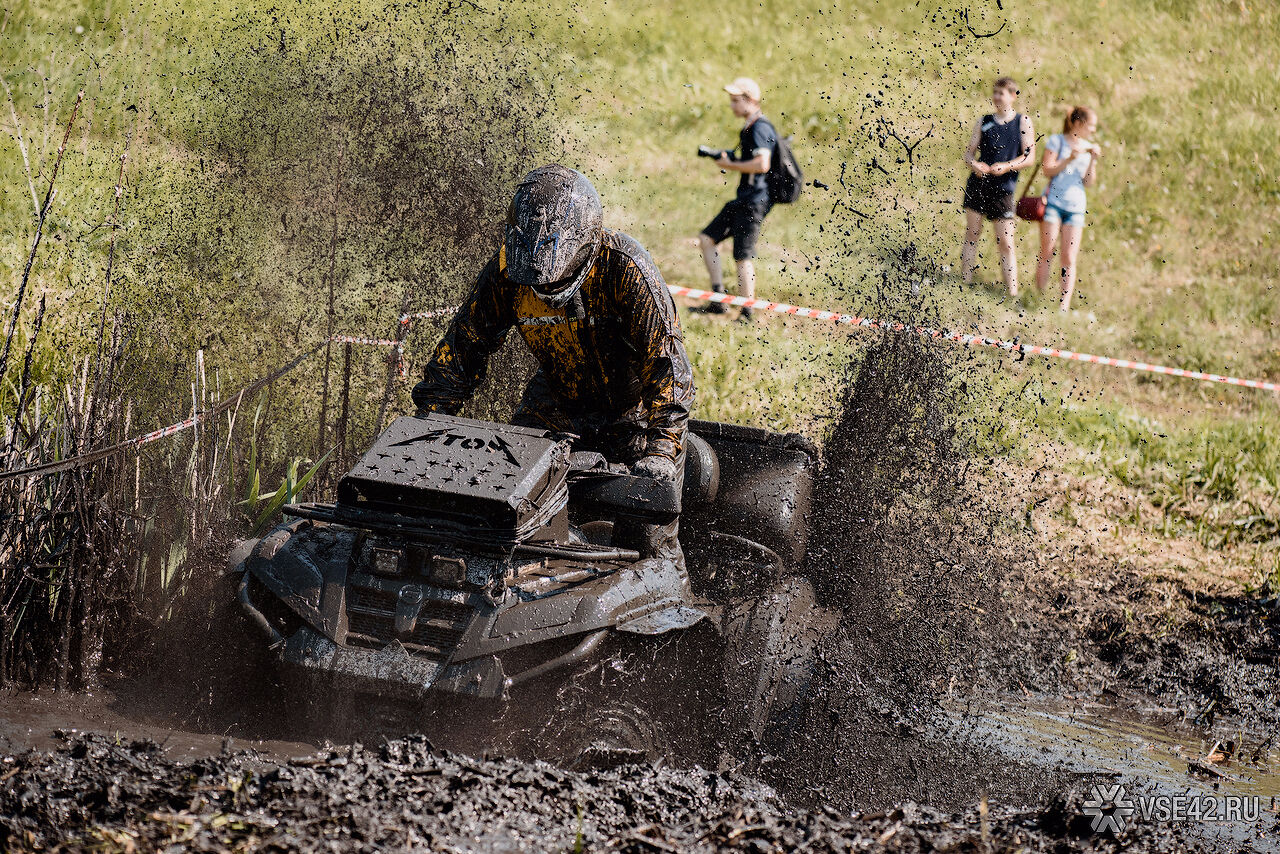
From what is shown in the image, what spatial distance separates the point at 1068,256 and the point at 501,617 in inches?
372

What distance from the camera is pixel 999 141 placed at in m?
11.0

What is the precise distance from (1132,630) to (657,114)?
11194mm

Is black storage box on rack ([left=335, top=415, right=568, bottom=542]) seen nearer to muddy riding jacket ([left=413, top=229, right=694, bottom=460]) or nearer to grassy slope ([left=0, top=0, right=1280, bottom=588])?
muddy riding jacket ([left=413, top=229, right=694, bottom=460])

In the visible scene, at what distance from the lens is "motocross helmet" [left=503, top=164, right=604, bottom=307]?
4.57 m

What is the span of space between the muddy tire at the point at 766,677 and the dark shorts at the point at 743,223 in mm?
6331

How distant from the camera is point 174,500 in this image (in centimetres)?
561

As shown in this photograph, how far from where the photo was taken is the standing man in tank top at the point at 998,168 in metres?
10.5

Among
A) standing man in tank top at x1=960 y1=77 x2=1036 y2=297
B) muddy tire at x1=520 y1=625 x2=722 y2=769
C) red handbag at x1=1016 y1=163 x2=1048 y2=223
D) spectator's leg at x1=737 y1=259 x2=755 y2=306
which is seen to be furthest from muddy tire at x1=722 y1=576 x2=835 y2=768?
red handbag at x1=1016 y1=163 x2=1048 y2=223

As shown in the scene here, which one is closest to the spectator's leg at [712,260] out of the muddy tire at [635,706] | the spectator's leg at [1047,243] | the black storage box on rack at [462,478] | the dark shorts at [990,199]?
the dark shorts at [990,199]

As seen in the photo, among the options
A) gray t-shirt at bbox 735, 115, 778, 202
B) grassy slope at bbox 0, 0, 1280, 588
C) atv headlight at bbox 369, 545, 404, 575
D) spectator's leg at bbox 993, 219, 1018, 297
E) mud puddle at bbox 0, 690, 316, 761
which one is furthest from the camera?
spectator's leg at bbox 993, 219, 1018, 297

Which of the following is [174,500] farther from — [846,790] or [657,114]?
[657,114]

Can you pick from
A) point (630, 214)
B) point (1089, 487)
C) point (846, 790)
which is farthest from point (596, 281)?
point (630, 214)

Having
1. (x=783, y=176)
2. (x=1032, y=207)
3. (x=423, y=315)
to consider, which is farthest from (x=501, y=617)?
(x=1032, y=207)

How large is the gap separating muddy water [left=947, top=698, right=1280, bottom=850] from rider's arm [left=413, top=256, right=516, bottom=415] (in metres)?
2.70
